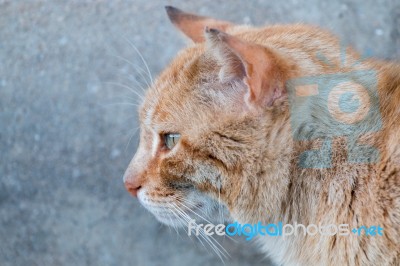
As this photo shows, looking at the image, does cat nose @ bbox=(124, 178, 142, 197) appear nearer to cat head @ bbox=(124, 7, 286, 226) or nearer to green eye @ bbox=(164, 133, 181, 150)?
cat head @ bbox=(124, 7, 286, 226)

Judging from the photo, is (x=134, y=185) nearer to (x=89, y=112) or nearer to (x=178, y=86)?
(x=178, y=86)

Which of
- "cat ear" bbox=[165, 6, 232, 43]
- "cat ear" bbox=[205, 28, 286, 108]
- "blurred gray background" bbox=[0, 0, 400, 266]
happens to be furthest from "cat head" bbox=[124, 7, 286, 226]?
"blurred gray background" bbox=[0, 0, 400, 266]

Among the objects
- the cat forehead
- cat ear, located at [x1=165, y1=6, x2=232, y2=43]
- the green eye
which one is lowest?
the green eye

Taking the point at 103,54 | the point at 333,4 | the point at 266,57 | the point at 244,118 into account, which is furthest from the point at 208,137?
the point at 333,4

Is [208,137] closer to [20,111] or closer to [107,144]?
[107,144]

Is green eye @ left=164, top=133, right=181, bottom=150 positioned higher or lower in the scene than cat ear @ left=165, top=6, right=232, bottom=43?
lower

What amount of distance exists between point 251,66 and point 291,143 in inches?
12.2

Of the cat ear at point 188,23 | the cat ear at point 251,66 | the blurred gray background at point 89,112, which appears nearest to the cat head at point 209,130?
the cat ear at point 251,66

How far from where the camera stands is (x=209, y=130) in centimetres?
170

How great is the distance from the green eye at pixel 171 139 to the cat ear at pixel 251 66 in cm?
26

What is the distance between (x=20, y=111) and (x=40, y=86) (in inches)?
7.1

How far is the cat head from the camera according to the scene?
1594 mm

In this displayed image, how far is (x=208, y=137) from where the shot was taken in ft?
5.56

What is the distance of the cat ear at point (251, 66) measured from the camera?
1.49 meters
